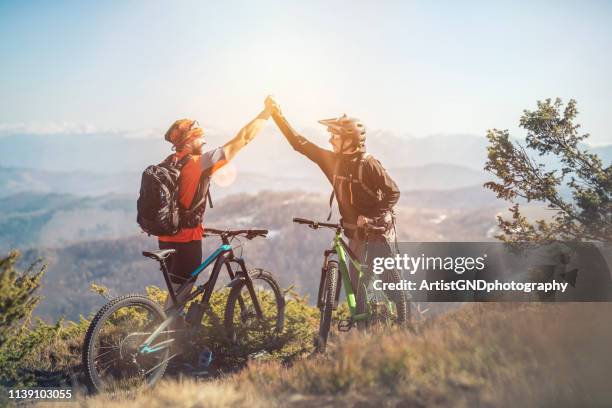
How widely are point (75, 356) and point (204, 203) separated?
3.19 metres

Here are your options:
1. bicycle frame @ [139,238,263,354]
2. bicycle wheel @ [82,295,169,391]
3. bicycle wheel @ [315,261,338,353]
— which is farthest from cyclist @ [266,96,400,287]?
bicycle wheel @ [82,295,169,391]

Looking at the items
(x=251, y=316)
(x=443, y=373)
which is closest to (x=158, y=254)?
(x=251, y=316)

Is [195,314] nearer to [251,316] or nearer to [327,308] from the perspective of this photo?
[251,316]

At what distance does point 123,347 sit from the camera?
6.12 meters

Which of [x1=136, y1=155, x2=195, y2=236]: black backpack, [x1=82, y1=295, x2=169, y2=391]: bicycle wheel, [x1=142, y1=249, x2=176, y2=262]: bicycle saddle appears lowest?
[x1=82, y1=295, x2=169, y2=391]: bicycle wheel

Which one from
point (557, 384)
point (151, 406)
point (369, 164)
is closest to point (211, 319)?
point (151, 406)

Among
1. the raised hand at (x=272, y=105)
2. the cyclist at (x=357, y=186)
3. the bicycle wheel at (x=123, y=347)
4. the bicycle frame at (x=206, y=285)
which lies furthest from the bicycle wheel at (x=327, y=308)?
the raised hand at (x=272, y=105)

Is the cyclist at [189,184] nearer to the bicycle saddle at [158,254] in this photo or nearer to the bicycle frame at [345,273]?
the bicycle saddle at [158,254]

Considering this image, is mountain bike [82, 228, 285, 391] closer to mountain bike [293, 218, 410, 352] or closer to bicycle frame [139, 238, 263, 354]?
bicycle frame [139, 238, 263, 354]

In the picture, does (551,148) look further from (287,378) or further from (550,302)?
(287,378)

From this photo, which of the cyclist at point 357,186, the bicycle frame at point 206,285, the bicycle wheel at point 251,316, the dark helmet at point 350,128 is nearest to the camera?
the bicycle frame at point 206,285

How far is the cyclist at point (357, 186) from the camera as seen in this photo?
7336 millimetres

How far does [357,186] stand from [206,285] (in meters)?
2.47

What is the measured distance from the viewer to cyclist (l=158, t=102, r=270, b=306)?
723cm
